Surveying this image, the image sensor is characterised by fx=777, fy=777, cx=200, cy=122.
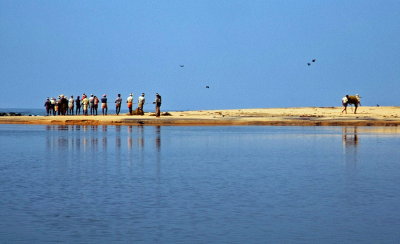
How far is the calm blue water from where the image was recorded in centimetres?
1330

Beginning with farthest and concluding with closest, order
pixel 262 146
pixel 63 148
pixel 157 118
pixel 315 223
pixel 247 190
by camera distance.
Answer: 1. pixel 157 118
2. pixel 262 146
3. pixel 63 148
4. pixel 247 190
5. pixel 315 223

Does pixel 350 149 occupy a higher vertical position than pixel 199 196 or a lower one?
higher

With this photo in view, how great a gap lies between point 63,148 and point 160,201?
1737cm

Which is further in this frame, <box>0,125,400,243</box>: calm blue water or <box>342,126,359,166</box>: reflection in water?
<box>342,126,359,166</box>: reflection in water

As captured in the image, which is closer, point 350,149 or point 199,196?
point 199,196

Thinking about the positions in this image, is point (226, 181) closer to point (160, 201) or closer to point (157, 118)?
point (160, 201)

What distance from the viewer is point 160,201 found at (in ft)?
56.0

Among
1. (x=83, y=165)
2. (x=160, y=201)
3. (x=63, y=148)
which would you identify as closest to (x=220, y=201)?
(x=160, y=201)

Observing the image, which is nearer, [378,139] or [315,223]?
[315,223]

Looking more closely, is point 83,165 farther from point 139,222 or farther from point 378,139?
point 378,139

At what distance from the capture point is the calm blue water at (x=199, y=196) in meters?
13.3

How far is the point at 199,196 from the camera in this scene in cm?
1788

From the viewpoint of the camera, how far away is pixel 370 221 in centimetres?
1448

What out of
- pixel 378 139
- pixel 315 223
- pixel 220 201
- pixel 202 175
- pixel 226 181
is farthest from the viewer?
pixel 378 139
